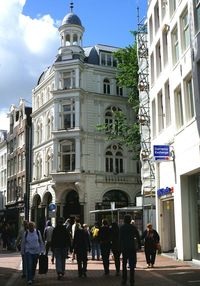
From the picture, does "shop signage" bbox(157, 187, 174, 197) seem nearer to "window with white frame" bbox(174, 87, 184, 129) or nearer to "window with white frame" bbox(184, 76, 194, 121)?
"window with white frame" bbox(174, 87, 184, 129)

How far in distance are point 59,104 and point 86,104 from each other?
2713 mm

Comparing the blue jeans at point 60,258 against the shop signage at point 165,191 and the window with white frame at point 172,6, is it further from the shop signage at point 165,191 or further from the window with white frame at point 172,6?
the window with white frame at point 172,6

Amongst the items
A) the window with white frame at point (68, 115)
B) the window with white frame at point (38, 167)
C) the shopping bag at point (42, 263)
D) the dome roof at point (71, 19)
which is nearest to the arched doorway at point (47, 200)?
the window with white frame at point (38, 167)

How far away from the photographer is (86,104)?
155 feet

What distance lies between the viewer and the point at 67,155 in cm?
4625

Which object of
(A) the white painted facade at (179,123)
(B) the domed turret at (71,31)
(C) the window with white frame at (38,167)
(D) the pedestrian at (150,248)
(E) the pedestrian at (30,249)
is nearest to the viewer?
(E) the pedestrian at (30,249)

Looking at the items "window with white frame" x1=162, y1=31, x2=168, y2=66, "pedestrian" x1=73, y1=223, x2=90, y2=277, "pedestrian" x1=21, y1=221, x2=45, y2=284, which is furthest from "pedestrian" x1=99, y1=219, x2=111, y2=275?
"window with white frame" x1=162, y1=31, x2=168, y2=66

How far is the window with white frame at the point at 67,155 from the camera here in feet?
150

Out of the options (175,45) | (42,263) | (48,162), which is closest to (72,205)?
(48,162)

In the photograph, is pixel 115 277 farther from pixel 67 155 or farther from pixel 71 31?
pixel 71 31

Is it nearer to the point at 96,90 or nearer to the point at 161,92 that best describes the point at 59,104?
the point at 96,90

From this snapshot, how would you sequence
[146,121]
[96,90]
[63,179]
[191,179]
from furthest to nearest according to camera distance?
[96,90], [63,179], [146,121], [191,179]

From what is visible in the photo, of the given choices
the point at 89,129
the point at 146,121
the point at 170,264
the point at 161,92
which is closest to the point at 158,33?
the point at 161,92

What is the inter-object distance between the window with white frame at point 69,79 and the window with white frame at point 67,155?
225 inches
